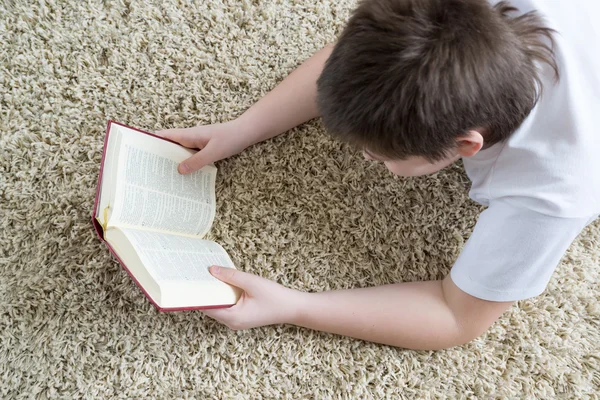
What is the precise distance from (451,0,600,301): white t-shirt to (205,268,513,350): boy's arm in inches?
4.6

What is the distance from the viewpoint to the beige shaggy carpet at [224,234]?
781 mm

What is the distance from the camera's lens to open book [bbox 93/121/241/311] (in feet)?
2.07

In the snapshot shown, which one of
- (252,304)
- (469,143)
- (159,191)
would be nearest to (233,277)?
(252,304)

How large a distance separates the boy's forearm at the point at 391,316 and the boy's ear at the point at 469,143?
12.1 inches

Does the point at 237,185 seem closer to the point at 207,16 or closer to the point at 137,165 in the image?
the point at 137,165

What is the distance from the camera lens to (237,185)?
84 cm

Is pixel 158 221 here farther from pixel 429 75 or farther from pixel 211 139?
pixel 429 75

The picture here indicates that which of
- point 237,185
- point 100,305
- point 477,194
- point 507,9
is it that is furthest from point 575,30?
point 100,305

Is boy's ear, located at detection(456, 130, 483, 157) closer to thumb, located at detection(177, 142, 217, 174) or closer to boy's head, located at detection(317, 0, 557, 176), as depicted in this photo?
boy's head, located at detection(317, 0, 557, 176)

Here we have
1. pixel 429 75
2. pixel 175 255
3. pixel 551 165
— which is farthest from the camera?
pixel 175 255

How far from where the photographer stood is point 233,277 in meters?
0.73

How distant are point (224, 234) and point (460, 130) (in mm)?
460

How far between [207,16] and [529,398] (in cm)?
87

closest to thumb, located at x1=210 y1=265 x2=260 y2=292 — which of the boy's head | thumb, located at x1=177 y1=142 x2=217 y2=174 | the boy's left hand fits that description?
the boy's left hand
